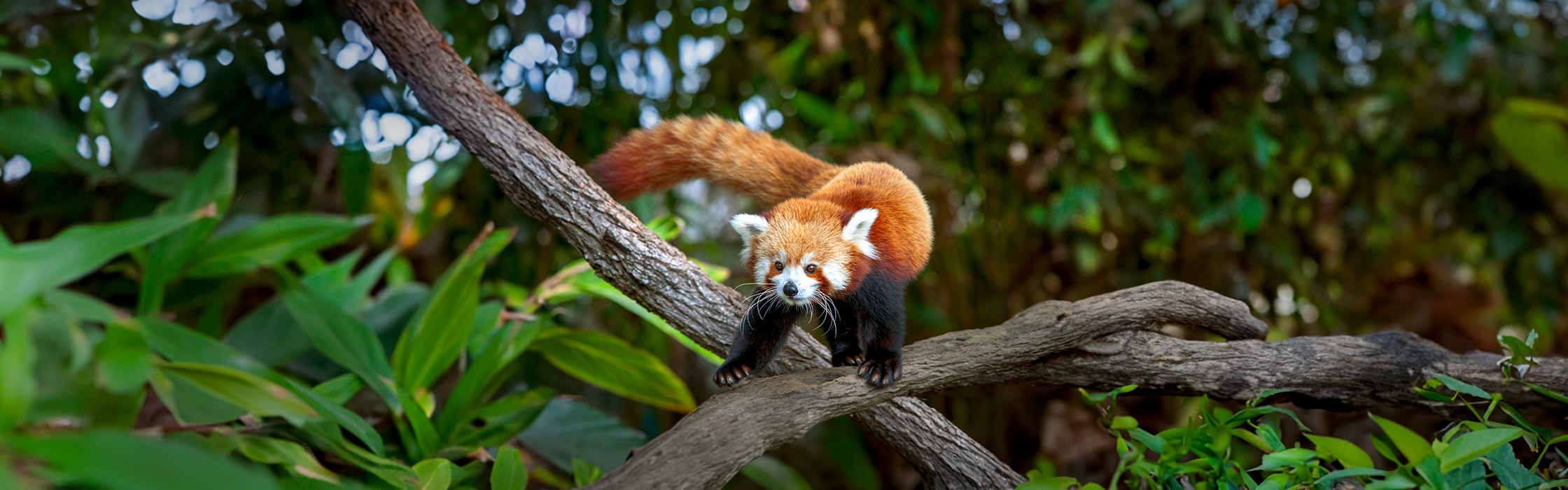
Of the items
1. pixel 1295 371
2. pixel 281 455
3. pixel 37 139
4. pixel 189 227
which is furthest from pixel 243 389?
pixel 1295 371

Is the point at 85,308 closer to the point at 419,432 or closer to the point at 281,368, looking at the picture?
the point at 419,432

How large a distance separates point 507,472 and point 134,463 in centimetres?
82

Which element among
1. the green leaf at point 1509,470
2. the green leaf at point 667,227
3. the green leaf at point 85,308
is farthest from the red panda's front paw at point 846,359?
the green leaf at point 85,308

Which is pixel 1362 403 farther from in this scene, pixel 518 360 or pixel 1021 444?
pixel 518 360

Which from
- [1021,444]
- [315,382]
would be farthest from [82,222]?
[1021,444]

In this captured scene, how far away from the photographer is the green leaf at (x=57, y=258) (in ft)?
3.07

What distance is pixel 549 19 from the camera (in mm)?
2150

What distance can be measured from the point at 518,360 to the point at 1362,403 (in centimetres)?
203

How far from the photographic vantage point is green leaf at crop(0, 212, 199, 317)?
937mm

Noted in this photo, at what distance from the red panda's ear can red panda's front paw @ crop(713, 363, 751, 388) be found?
0.23m

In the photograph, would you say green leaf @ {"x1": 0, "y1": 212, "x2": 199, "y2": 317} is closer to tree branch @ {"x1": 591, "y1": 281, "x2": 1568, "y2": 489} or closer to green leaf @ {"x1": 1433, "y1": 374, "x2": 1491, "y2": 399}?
tree branch @ {"x1": 591, "y1": 281, "x2": 1568, "y2": 489}

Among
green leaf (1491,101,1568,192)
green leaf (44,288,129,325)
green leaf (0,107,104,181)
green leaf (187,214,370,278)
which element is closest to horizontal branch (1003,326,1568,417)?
green leaf (1491,101,1568,192)

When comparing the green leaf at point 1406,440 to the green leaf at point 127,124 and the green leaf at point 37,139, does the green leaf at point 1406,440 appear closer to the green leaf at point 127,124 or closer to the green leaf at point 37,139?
the green leaf at point 127,124

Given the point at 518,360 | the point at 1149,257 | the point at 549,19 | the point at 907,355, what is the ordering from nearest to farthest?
1. the point at 907,355
2. the point at 549,19
3. the point at 518,360
4. the point at 1149,257
